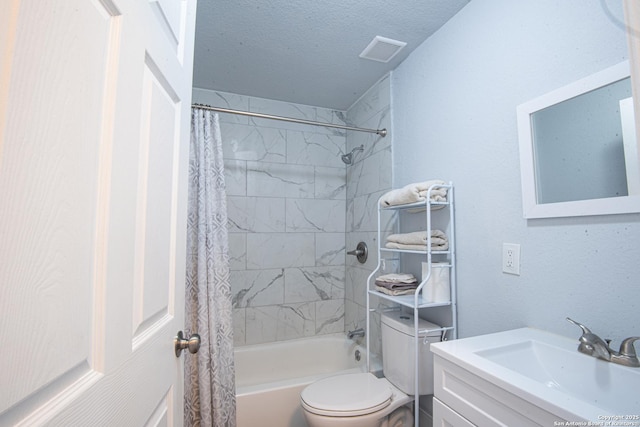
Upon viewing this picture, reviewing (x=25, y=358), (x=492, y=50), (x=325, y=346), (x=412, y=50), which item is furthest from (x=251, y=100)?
(x=25, y=358)

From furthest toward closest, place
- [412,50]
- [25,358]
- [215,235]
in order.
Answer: [412,50] → [215,235] → [25,358]

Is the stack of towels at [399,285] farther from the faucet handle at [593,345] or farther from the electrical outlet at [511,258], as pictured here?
the faucet handle at [593,345]

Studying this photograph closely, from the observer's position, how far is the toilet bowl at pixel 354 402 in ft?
4.33

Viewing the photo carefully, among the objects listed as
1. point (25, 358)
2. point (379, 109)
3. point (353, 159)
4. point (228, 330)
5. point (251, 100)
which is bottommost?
point (228, 330)

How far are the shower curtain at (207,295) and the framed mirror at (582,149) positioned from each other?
56.3 inches

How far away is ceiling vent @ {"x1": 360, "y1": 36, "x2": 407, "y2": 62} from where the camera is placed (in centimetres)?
173

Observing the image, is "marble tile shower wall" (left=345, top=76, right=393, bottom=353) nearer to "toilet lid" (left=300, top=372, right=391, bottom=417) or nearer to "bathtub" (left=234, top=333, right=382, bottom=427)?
"bathtub" (left=234, top=333, right=382, bottom=427)

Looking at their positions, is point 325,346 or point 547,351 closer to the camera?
point 547,351

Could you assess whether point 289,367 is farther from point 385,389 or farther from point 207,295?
point 207,295

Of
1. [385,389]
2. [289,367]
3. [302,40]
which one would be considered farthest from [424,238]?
[289,367]

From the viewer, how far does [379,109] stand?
7.32 feet

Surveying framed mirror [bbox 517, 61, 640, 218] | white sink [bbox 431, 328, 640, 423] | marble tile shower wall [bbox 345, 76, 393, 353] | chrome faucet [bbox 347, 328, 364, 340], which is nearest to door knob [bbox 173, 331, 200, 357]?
white sink [bbox 431, 328, 640, 423]

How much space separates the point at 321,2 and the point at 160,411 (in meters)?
1.75

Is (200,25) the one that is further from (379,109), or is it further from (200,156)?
(379,109)
